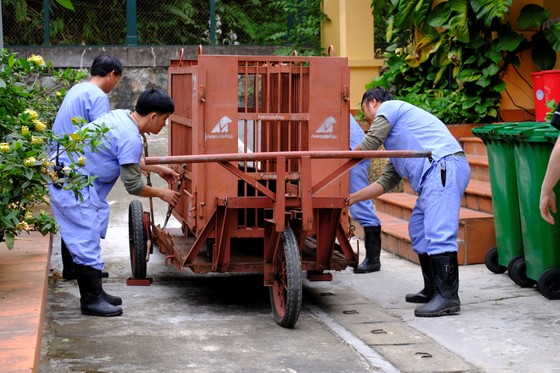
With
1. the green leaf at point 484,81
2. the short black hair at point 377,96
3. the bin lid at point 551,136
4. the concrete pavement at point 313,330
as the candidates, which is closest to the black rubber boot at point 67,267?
the concrete pavement at point 313,330

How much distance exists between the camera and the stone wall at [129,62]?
14797 millimetres

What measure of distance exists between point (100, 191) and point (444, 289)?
246 cm

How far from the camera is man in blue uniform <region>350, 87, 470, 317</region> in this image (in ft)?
22.2

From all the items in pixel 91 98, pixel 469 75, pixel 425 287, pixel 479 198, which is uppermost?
pixel 469 75

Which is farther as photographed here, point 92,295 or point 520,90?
point 520,90

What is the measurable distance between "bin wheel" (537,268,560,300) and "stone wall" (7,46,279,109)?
8.77 metres

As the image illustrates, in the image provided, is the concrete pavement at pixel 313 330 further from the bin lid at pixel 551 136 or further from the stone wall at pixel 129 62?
the stone wall at pixel 129 62

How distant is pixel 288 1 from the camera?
50.6ft

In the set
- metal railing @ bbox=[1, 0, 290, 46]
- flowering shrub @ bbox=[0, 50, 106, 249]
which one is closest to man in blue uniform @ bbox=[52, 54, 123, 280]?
flowering shrub @ bbox=[0, 50, 106, 249]

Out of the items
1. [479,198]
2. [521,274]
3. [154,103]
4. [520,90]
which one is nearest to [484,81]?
[520,90]

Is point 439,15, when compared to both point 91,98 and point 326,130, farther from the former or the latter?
point 91,98

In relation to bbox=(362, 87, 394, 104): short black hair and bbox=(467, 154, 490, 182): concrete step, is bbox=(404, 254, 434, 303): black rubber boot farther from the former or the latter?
bbox=(467, 154, 490, 182): concrete step

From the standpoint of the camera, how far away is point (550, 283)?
23.3ft

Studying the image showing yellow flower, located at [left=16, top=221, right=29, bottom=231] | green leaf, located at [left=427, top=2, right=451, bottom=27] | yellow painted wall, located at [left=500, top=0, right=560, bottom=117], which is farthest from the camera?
yellow painted wall, located at [left=500, top=0, right=560, bottom=117]
